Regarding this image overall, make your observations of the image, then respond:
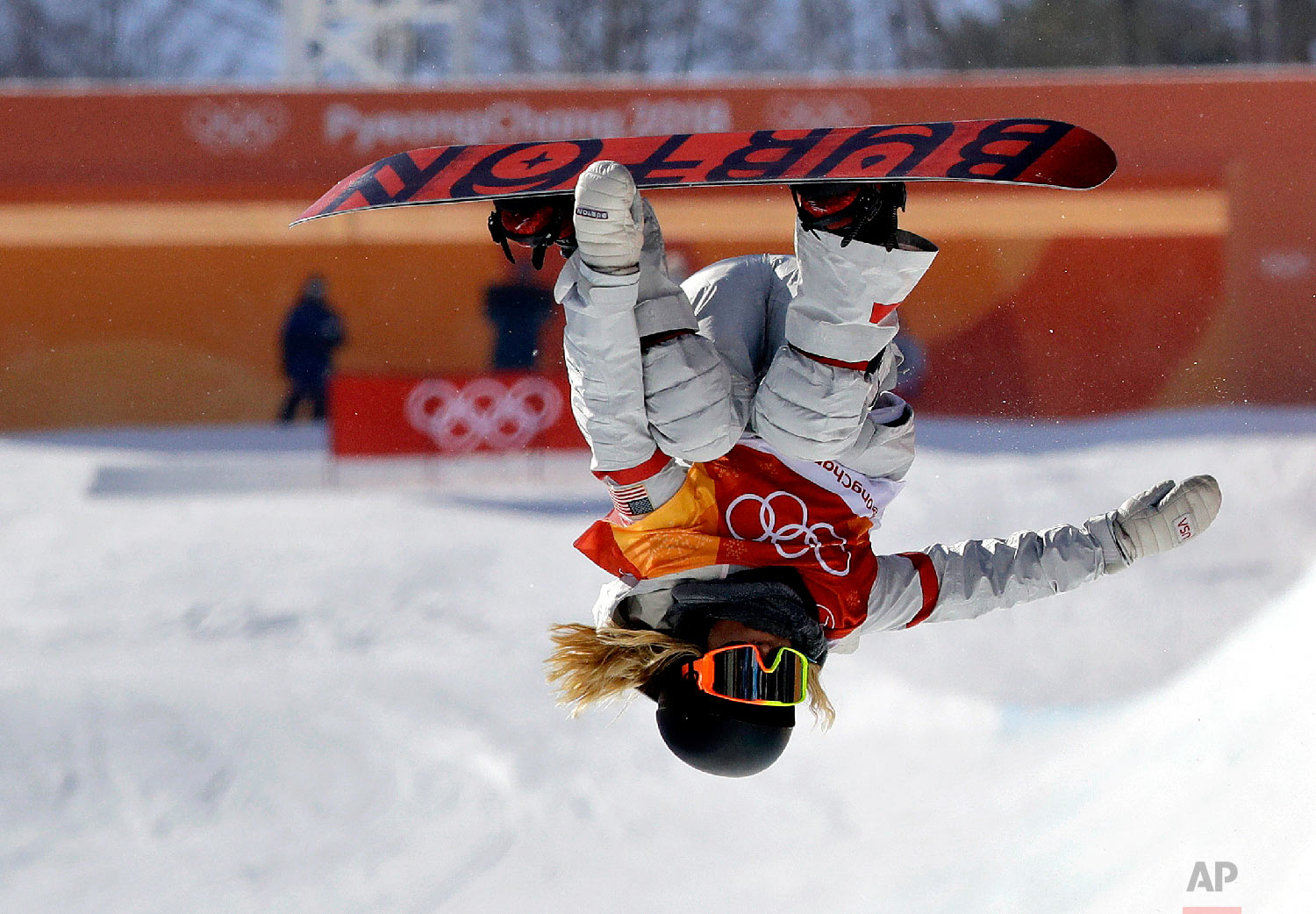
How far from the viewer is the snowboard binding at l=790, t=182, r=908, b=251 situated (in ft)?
5.51

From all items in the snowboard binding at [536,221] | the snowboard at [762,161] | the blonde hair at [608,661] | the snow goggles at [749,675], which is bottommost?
the snow goggles at [749,675]

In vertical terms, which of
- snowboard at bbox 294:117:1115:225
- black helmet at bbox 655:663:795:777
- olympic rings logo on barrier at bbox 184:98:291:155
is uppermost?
olympic rings logo on barrier at bbox 184:98:291:155

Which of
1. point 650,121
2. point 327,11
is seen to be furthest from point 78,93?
point 650,121

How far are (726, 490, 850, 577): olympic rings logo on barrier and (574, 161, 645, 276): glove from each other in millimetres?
586

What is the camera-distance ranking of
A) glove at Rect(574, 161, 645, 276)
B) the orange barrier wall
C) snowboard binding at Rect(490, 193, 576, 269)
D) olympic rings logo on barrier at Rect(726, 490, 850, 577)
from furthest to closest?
the orange barrier wall
olympic rings logo on barrier at Rect(726, 490, 850, 577)
snowboard binding at Rect(490, 193, 576, 269)
glove at Rect(574, 161, 645, 276)

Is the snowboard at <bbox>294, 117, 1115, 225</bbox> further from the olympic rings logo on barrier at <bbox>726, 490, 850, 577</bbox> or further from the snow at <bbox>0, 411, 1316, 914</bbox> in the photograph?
the snow at <bbox>0, 411, 1316, 914</bbox>

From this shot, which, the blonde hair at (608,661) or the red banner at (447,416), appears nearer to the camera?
the blonde hair at (608,661)

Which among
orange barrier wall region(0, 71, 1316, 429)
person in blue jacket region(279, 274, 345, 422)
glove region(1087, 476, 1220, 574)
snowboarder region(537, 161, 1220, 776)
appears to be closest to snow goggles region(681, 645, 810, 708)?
snowboarder region(537, 161, 1220, 776)

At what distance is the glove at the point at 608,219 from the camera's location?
1588mm

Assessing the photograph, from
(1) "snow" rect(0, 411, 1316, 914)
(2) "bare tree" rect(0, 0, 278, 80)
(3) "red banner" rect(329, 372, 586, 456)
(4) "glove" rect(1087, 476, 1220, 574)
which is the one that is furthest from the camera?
(2) "bare tree" rect(0, 0, 278, 80)

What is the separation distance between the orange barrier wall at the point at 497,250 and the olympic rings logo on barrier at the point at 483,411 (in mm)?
1093

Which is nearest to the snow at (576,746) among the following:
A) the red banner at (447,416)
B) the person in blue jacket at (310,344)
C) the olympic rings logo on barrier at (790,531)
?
the olympic rings logo on barrier at (790,531)

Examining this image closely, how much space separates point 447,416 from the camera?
649 cm

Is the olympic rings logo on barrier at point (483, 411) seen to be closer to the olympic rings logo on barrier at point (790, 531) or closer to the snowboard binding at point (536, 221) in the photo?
the olympic rings logo on barrier at point (790, 531)
